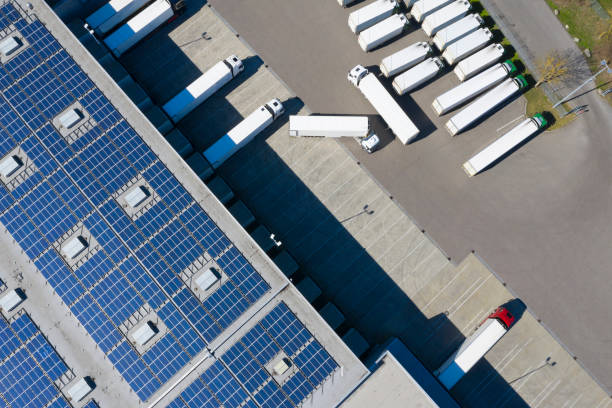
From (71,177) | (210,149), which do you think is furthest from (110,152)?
(210,149)

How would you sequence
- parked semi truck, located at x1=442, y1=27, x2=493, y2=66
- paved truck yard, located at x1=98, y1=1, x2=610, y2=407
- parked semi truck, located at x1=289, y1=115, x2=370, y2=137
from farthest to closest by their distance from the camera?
parked semi truck, located at x1=442, y1=27, x2=493, y2=66 < parked semi truck, located at x1=289, y1=115, x2=370, y2=137 < paved truck yard, located at x1=98, y1=1, x2=610, y2=407

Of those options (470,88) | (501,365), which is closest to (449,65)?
(470,88)

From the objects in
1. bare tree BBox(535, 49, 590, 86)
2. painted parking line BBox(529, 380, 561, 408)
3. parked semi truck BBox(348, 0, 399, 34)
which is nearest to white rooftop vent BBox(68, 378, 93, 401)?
painted parking line BBox(529, 380, 561, 408)

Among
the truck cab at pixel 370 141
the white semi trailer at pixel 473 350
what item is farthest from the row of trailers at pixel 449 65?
the white semi trailer at pixel 473 350

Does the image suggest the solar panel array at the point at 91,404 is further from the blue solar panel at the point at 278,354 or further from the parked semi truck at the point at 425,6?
the parked semi truck at the point at 425,6

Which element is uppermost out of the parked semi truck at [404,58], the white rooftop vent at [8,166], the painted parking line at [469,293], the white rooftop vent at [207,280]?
the white rooftop vent at [8,166]

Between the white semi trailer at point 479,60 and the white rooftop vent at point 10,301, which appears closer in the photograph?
the white rooftop vent at point 10,301

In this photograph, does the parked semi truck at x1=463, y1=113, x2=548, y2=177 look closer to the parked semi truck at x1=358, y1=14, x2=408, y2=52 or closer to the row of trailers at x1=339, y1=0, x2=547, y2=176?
the row of trailers at x1=339, y1=0, x2=547, y2=176
